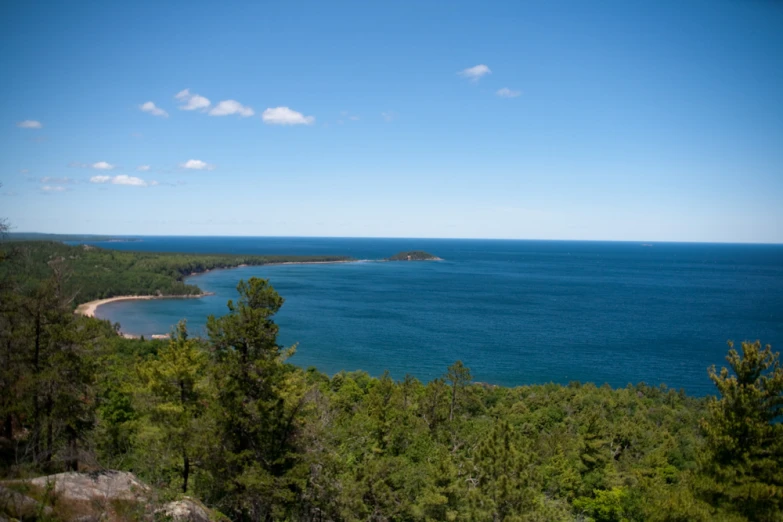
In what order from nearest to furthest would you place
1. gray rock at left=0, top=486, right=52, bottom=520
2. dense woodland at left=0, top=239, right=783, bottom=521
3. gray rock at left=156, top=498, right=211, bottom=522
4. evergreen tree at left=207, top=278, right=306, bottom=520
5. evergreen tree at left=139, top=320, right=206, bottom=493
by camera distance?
gray rock at left=0, top=486, right=52, bottom=520, gray rock at left=156, top=498, right=211, bottom=522, dense woodland at left=0, top=239, right=783, bottom=521, evergreen tree at left=207, top=278, right=306, bottom=520, evergreen tree at left=139, top=320, right=206, bottom=493

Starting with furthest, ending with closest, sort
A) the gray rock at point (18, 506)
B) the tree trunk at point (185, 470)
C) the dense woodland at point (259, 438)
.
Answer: the tree trunk at point (185, 470), the dense woodland at point (259, 438), the gray rock at point (18, 506)

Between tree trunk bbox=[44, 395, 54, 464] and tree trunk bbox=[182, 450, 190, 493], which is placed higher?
tree trunk bbox=[44, 395, 54, 464]

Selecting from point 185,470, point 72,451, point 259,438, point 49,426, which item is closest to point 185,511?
point 259,438

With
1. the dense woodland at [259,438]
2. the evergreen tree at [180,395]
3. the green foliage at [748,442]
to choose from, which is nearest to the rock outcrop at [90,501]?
the dense woodland at [259,438]

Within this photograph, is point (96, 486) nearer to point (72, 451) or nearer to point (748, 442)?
point (72, 451)

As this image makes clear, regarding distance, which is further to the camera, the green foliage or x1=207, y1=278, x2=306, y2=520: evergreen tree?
x1=207, y1=278, x2=306, y2=520: evergreen tree

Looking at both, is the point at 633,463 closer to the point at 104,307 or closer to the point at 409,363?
the point at 409,363

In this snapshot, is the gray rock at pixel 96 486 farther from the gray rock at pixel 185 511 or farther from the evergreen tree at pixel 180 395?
the evergreen tree at pixel 180 395

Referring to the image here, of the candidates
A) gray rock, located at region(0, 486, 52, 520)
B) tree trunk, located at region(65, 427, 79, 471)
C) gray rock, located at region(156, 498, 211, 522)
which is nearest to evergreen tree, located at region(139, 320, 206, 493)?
gray rock, located at region(156, 498, 211, 522)

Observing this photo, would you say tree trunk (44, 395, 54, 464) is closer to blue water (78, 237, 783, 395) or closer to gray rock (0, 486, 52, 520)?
gray rock (0, 486, 52, 520)

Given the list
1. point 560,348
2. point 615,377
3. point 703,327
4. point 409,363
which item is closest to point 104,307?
point 409,363

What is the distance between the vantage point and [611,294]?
129 m

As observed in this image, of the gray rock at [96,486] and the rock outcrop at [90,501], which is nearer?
the rock outcrop at [90,501]

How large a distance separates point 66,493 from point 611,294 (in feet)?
455
